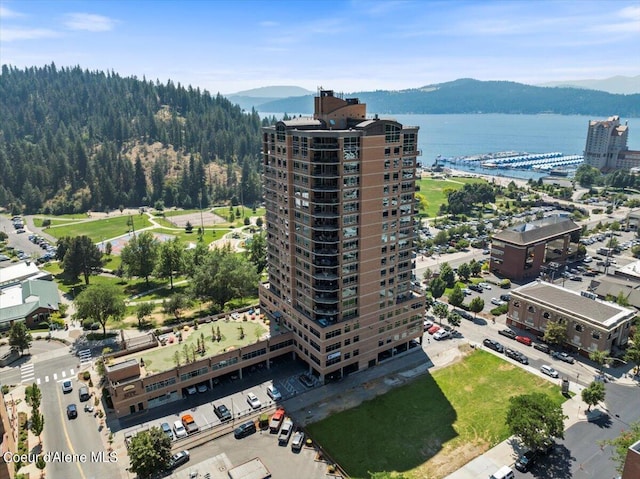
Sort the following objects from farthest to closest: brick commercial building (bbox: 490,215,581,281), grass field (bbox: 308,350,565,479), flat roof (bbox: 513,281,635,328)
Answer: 1. brick commercial building (bbox: 490,215,581,281)
2. flat roof (bbox: 513,281,635,328)
3. grass field (bbox: 308,350,565,479)

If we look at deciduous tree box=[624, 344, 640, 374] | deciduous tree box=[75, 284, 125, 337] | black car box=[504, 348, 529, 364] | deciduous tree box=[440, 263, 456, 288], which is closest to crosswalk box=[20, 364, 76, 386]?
deciduous tree box=[75, 284, 125, 337]

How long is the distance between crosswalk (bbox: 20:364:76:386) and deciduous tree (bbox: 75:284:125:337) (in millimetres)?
11133

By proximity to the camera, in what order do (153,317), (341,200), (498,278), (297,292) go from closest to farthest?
(341,200)
(297,292)
(153,317)
(498,278)

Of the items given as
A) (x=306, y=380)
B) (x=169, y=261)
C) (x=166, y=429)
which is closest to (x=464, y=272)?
(x=306, y=380)

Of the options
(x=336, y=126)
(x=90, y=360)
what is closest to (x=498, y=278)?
(x=336, y=126)

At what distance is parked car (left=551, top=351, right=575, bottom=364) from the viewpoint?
76.8 metres

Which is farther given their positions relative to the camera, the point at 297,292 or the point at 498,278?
the point at 498,278

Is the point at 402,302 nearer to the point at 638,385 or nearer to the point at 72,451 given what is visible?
the point at 638,385

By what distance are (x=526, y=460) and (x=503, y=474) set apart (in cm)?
473

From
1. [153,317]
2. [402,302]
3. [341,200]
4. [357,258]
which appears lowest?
[153,317]

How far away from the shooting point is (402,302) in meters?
76.2

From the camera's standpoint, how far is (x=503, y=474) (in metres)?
51.2

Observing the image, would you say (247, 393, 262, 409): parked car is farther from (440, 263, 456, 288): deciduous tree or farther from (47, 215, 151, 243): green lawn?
(47, 215, 151, 243): green lawn

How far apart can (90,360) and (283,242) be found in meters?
41.3
